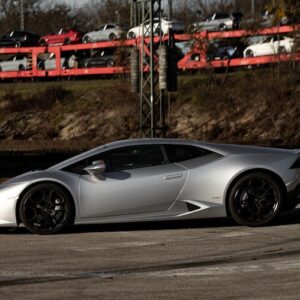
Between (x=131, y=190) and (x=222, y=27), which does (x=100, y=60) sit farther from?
(x=131, y=190)

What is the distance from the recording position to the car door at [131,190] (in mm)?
10758

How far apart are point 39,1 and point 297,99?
53021mm

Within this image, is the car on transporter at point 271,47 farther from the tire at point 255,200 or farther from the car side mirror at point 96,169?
the car side mirror at point 96,169

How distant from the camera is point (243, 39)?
4672 centimetres

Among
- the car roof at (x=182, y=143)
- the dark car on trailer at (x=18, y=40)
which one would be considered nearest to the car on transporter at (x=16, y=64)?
the dark car on trailer at (x=18, y=40)

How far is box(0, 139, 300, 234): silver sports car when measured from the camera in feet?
35.3

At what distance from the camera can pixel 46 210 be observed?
1073cm

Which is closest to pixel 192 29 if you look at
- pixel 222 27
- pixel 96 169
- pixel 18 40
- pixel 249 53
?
pixel 249 53

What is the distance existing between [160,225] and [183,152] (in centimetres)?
100

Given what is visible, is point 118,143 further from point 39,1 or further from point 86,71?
point 39,1

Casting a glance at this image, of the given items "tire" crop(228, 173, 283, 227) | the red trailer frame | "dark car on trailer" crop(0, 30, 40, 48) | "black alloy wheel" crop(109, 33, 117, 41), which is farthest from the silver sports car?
"dark car on trailer" crop(0, 30, 40, 48)

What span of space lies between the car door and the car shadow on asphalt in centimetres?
40

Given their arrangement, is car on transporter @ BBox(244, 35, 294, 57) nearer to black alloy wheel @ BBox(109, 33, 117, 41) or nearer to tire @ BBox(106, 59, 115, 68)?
tire @ BBox(106, 59, 115, 68)

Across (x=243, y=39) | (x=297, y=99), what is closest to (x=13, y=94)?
(x=243, y=39)
